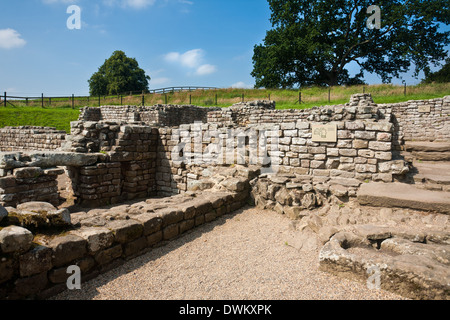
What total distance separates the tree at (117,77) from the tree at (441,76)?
145ft

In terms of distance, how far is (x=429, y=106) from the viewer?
562 inches

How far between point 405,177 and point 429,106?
1149 centimetres

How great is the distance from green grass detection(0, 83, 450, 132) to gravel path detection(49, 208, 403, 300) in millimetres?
16097

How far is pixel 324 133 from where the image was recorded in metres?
6.39

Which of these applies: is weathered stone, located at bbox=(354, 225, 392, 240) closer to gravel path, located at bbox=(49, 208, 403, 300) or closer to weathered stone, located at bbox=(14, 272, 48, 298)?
gravel path, located at bbox=(49, 208, 403, 300)

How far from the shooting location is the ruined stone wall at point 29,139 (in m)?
12.9

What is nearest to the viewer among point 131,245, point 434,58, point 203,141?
point 131,245

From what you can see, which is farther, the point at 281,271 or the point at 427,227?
the point at 427,227

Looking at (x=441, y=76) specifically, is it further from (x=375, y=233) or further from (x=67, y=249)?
(x=67, y=249)

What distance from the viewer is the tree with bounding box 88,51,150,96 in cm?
4712

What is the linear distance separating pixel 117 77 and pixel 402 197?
166 feet
